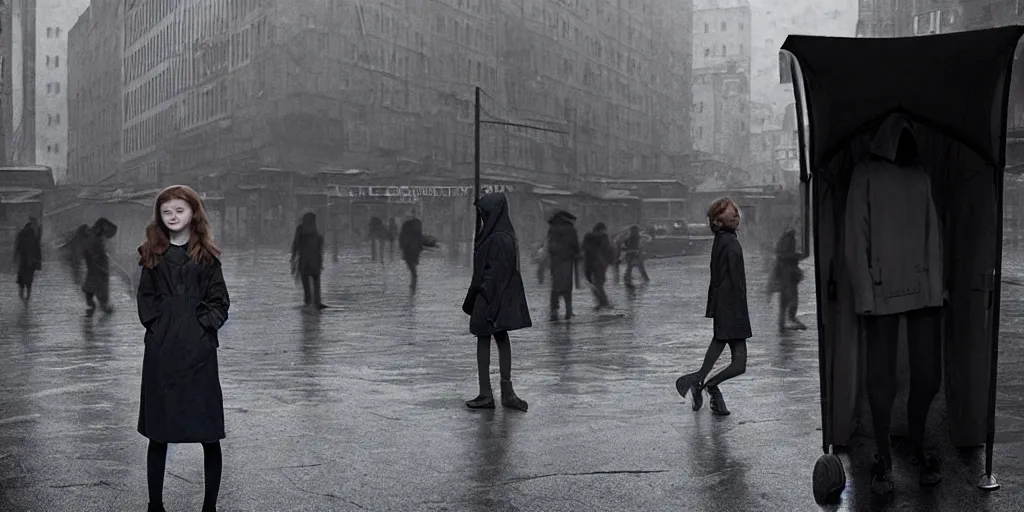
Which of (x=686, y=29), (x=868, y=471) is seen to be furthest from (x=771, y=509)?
(x=686, y=29)

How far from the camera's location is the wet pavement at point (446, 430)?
5113mm

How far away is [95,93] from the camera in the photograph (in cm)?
2081

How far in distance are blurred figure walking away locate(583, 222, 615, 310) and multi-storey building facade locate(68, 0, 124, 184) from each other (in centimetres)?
850

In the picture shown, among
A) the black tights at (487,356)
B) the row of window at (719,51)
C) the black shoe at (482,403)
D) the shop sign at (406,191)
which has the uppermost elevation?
the row of window at (719,51)

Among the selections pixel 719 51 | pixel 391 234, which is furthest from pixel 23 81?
pixel 719 51

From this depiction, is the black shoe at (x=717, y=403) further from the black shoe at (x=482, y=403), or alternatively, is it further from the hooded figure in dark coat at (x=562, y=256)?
the hooded figure in dark coat at (x=562, y=256)

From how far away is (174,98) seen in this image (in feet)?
71.4

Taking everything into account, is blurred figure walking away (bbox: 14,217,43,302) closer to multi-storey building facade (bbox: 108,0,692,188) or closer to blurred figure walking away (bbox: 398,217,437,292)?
multi-storey building facade (bbox: 108,0,692,188)

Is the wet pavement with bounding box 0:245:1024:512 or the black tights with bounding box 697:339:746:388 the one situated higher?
the black tights with bounding box 697:339:746:388

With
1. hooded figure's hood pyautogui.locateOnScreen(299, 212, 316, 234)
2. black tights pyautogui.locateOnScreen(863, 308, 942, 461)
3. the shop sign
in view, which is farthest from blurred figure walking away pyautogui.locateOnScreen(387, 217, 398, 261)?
black tights pyautogui.locateOnScreen(863, 308, 942, 461)

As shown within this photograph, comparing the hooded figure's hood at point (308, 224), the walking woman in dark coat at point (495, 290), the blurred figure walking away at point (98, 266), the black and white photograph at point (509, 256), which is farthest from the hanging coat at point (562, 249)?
the walking woman in dark coat at point (495, 290)

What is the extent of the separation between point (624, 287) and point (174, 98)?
355 inches

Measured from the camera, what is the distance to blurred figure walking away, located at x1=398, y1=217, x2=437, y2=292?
73.2 feet

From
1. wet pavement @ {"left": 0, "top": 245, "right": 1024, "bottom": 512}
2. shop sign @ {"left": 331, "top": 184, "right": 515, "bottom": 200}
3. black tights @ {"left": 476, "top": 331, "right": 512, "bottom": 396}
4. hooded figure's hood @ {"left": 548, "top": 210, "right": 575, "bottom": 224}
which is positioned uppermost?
shop sign @ {"left": 331, "top": 184, "right": 515, "bottom": 200}
